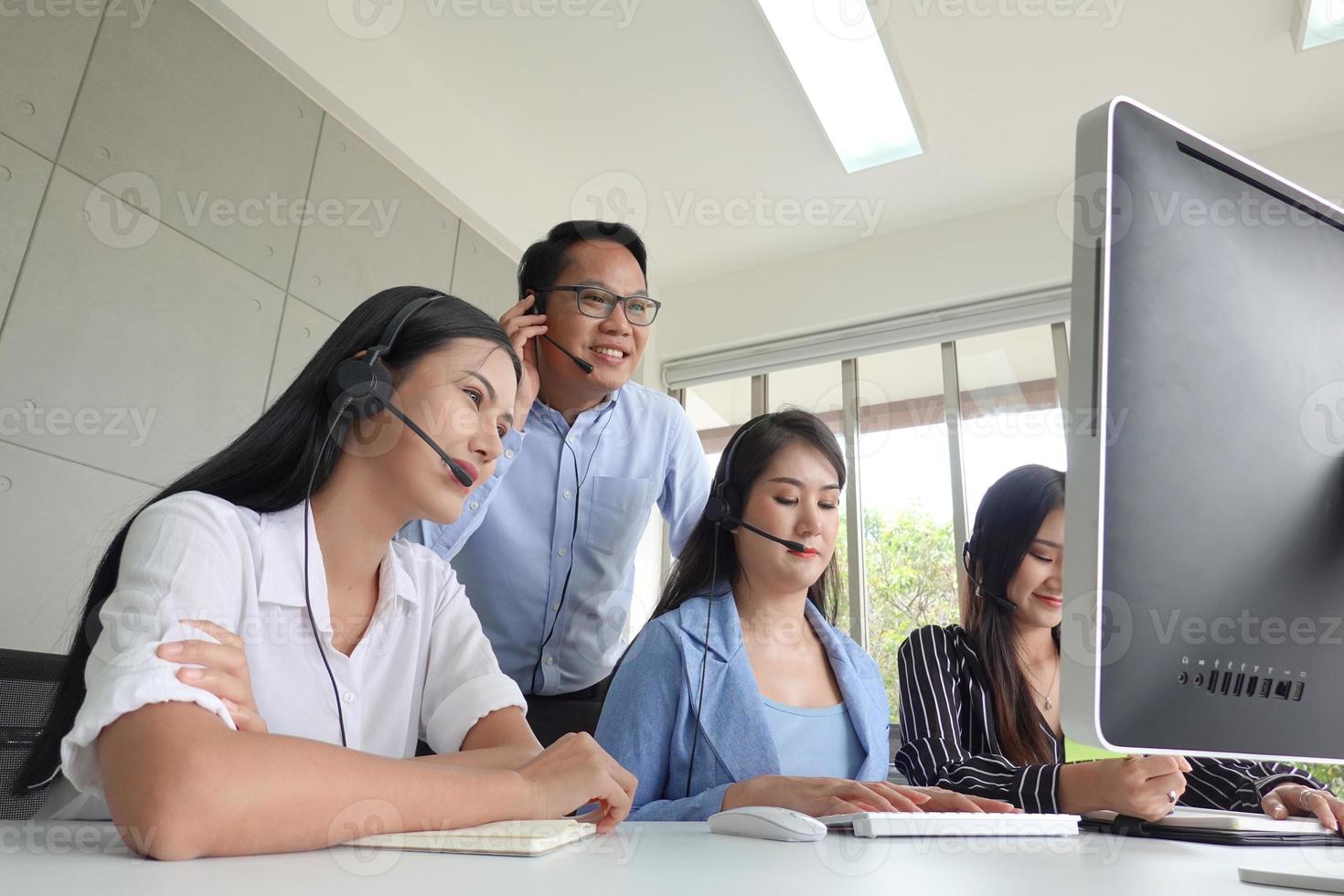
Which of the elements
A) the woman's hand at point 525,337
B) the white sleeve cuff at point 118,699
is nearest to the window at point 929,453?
the woman's hand at point 525,337

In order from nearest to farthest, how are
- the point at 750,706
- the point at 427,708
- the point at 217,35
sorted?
the point at 427,708, the point at 750,706, the point at 217,35

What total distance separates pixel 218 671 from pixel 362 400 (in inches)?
17.0

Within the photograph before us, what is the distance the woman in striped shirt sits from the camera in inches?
47.4

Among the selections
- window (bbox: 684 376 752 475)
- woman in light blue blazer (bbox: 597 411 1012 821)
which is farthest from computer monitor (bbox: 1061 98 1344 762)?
window (bbox: 684 376 752 475)

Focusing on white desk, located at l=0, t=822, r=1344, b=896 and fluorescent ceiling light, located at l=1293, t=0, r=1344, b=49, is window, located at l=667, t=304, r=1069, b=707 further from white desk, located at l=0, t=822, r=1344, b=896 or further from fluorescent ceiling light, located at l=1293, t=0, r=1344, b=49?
white desk, located at l=0, t=822, r=1344, b=896

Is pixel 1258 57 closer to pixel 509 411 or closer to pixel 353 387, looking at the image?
pixel 509 411

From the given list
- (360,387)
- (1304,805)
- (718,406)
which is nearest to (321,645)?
(360,387)

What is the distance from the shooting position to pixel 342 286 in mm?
2758

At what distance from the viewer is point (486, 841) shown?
579mm

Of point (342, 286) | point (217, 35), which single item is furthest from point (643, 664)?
point (217, 35)

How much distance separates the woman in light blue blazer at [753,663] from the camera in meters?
1.24

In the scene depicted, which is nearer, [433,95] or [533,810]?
[533,810]

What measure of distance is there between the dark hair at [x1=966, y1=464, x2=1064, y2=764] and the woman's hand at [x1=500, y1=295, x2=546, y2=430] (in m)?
0.91

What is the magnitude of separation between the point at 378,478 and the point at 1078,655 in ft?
2.75
